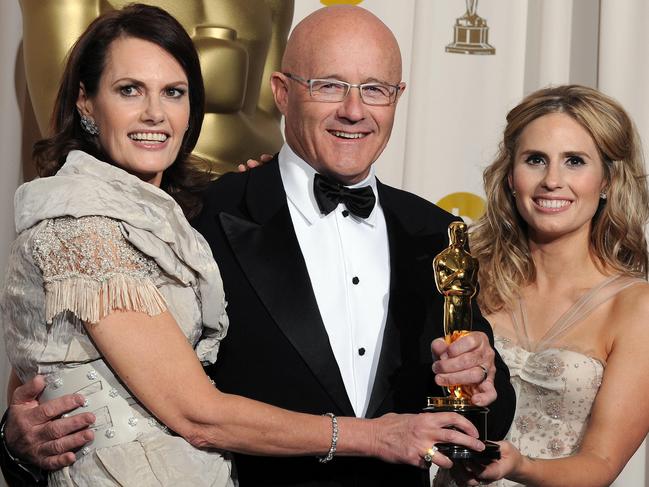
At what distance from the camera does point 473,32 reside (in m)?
3.27

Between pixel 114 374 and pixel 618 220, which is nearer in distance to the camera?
pixel 114 374

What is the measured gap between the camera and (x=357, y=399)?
1.98 meters

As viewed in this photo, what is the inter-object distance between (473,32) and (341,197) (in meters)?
1.36

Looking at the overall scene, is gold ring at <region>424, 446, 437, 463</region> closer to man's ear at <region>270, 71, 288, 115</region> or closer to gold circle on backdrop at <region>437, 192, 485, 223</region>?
man's ear at <region>270, 71, 288, 115</region>

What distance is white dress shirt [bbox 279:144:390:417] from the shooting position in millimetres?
2006

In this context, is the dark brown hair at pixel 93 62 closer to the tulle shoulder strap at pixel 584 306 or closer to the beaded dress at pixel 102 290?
the beaded dress at pixel 102 290

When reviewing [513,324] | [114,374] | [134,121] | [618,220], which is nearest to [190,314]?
[114,374]

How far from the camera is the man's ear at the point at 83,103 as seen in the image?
6.24 feet

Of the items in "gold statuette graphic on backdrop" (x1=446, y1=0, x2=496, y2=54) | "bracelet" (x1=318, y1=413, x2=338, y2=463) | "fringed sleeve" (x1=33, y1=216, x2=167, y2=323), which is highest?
"gold statuette graphic on backdrop" (x1=446, y1=0, x2=496, y2=54)

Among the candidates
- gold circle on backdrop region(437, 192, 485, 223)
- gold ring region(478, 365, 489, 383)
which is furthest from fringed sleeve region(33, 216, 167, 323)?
gold circle on backdrop region(437, 192, 485, 223)

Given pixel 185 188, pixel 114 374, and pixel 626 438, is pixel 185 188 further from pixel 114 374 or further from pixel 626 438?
pixel 626 438

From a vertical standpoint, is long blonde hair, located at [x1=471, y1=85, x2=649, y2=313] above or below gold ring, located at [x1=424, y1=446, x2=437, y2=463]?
above

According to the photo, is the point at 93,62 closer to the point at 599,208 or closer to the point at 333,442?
the point at 333,442

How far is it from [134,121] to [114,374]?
432 millimetres
